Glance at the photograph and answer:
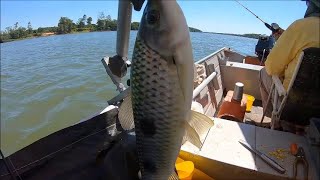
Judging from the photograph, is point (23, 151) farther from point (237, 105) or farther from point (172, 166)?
point (237, 105)

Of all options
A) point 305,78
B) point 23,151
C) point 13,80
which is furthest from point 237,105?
point 13,80

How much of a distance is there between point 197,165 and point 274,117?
1721 millimetres

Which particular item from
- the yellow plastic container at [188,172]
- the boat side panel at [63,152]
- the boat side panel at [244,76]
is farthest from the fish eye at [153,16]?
the boat side panel at [244,76]

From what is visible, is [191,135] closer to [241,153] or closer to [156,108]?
[156,108]

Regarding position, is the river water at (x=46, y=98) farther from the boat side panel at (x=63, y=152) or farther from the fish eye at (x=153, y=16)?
the fish eye at (x=153, y=16)

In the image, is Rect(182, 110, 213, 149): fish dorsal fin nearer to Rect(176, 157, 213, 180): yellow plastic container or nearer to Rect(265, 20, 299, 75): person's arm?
Rect(176, 157, 213, 180): yellow plastic container

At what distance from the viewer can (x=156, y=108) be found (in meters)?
1.10

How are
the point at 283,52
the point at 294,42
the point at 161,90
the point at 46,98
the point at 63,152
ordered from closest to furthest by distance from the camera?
the point at 161,90
the point at 63,152
the point at 294,42
the point at 283,52
the point at 46,98

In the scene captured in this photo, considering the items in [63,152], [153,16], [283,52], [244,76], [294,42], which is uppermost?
[153,16]

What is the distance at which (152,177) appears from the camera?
1319mm

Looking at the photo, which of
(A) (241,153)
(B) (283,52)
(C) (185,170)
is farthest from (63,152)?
(B) (283,52)

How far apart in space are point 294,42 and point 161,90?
2.89 m

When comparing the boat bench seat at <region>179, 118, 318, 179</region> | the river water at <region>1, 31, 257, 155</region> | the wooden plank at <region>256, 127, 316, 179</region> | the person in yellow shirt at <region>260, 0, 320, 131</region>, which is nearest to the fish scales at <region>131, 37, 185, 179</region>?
the boat bench seat at <region>179, 118, 318, 179</region>

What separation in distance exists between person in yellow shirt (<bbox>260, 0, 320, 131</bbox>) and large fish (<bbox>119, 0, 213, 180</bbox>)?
2.58 meters
